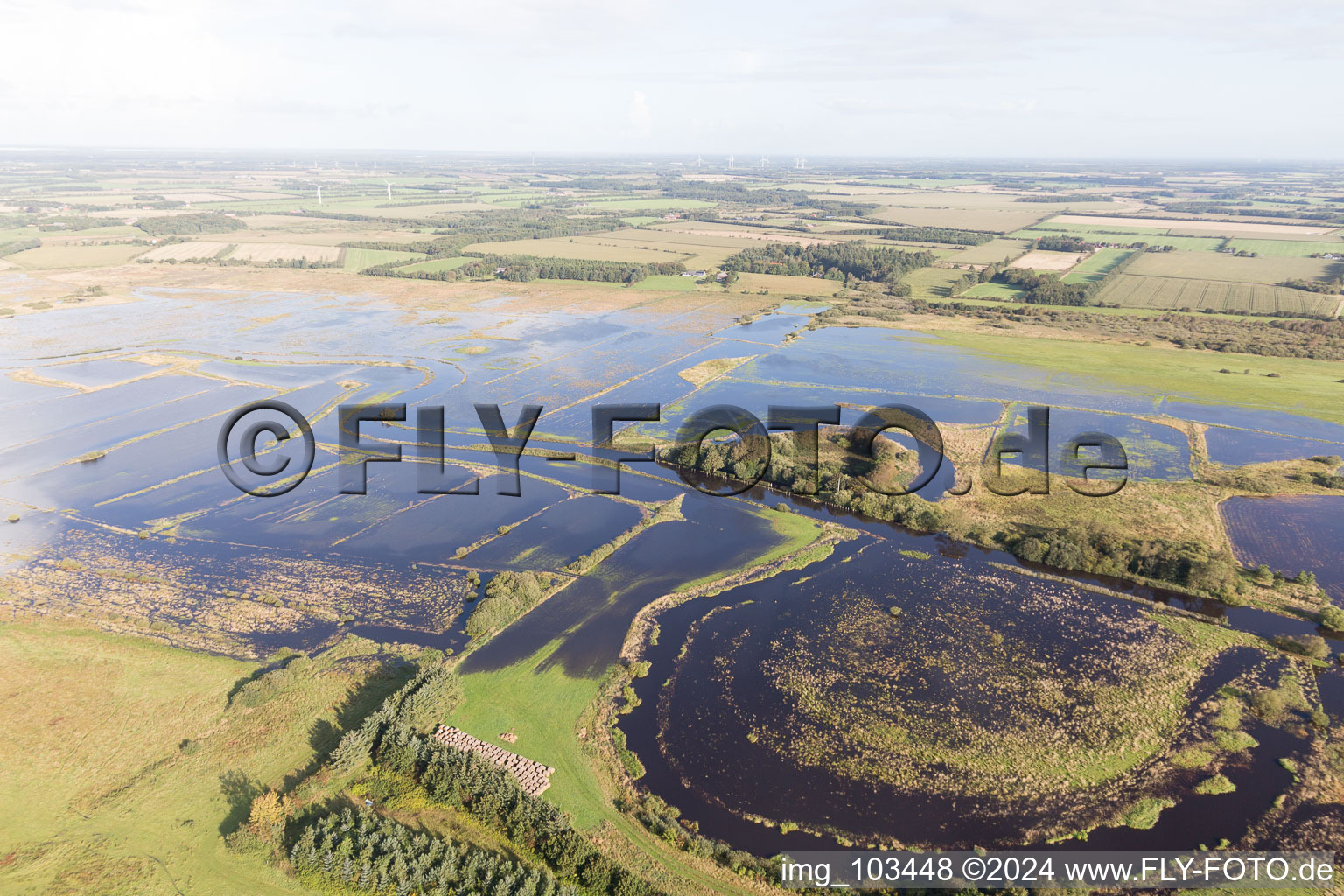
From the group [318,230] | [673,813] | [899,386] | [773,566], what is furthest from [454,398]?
[318,230]

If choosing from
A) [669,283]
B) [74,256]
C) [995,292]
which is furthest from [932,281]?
[74,256]

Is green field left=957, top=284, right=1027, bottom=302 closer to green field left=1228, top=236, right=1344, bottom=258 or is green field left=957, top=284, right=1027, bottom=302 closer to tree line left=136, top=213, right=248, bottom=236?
green field left=1228, top=236, right=1344, bottom=258

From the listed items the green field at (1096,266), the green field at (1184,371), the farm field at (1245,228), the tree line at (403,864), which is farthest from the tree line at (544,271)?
the farm field at (1245,228)

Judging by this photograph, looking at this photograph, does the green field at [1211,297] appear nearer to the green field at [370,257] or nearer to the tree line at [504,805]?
the tree line at [504,805]

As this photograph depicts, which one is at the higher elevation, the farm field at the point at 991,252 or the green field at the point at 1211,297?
the farm field at the point at 991,252

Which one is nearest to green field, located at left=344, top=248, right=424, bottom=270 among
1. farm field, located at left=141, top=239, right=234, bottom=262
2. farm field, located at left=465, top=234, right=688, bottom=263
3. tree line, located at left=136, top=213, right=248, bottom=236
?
farm field, located at left=465, top=234, right=688, bottom=263

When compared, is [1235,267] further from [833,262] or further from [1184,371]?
[1184,371]

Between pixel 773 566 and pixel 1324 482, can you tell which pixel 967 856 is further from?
pixel 1324 482
